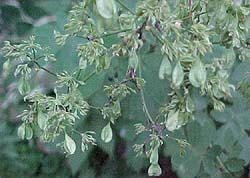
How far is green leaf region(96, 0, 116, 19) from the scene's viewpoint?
942mm

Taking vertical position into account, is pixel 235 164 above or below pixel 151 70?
below

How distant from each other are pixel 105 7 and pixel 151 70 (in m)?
0.78

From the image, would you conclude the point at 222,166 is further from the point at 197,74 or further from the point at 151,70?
the point at 197,74

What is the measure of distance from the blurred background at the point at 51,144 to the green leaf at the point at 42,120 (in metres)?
0.47

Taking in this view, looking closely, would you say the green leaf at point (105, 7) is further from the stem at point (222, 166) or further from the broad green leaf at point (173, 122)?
the stem at point (222, 166)

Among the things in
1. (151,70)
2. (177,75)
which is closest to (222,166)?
(151,70)

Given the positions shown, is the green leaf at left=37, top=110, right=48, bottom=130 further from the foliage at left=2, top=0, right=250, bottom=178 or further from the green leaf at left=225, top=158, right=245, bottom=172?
the green leaf at left=225, top=158, right=245, bottom=172

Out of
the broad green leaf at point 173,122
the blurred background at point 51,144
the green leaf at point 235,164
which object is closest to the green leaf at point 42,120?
the broad green leaf at point 173,122

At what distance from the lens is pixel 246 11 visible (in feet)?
3.88

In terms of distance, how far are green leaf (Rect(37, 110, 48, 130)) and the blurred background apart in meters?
0.47

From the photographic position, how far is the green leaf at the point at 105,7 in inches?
37.1

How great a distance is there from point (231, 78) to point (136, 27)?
2.21 feet

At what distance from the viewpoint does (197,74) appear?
1.02 m

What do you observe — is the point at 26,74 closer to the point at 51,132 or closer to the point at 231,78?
the point at 51,132
